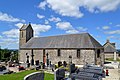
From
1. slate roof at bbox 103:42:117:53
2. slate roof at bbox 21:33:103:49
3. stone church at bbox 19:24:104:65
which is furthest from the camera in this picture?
slate roof at bbox 103:42:117:53

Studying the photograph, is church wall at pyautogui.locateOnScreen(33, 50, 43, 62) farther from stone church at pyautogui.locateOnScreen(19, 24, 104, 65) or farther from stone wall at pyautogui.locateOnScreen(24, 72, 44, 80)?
stone wall at pyautogui.locateOnScreen(24, 72, 44, 80)

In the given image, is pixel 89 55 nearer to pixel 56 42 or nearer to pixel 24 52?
pixel 56 42

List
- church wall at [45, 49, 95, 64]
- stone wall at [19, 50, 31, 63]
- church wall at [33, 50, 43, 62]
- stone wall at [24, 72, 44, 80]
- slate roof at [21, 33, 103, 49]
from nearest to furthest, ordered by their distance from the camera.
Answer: stone wall at [24, 72, 44, 80] < church wall at [45, 49, 95, 64] < slate roof at [21, 33, 103, 49] < church wall at [33, 50, 43, 62] < stone wall at [19, 50, 31, 63]

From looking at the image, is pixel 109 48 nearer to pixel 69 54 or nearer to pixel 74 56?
pixel 74 56

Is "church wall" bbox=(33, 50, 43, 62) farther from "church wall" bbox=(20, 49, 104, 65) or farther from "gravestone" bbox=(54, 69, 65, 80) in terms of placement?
"gravestone" bbox=(54, 69, 65, 80)

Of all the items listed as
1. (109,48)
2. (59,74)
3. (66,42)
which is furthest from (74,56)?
(59,74)

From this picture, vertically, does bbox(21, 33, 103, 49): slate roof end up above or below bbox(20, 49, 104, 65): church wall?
above

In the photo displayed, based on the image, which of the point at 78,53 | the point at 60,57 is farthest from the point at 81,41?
the point at 60,57

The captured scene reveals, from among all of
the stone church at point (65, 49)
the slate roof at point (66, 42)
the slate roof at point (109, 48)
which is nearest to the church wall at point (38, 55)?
the stone church at point (65, 49)

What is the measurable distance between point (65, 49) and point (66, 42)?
1533 millimetres

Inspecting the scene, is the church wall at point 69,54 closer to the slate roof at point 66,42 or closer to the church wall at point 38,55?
the church wall at point 38,55

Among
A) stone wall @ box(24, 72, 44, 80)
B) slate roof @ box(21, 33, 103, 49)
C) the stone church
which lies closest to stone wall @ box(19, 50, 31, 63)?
the stone church

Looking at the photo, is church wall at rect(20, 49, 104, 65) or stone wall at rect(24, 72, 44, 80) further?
church wall at rect(20, 49, 104, 65)

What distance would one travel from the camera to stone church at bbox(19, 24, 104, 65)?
29.3 meters
